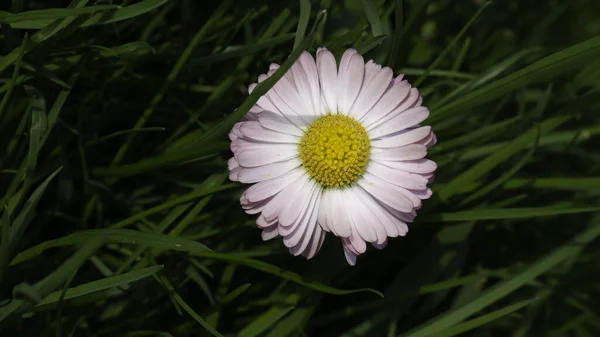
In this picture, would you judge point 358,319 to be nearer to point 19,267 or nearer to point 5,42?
point 19,267

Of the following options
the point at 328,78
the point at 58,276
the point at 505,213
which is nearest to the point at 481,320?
the point at 505,213

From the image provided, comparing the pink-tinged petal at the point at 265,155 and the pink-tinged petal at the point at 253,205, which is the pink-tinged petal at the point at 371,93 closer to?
the pink-tinged petal at the point at 265,155

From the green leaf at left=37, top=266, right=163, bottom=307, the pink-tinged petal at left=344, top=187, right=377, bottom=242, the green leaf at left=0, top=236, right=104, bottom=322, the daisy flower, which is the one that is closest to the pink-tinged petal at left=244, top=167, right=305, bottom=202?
the daisy flower

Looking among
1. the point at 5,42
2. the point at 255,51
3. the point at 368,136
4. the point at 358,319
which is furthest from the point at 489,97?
the point at 5,42

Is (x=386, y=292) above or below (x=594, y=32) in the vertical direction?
below

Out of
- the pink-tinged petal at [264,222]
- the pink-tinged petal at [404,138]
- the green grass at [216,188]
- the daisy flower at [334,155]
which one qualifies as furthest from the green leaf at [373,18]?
the pink-tinged petal at [264,222]

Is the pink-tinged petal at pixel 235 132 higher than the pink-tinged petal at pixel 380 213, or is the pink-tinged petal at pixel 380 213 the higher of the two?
the pink-tinged petal at pixel 380 213

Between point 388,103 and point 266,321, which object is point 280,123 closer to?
point 388,103

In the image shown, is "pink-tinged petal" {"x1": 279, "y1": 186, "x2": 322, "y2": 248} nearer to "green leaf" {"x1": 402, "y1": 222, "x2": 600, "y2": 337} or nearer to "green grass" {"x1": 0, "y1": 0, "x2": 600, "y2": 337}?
"green grass" {"x1": 0, "y1": 0, "x2": 600, "y2": 337}
